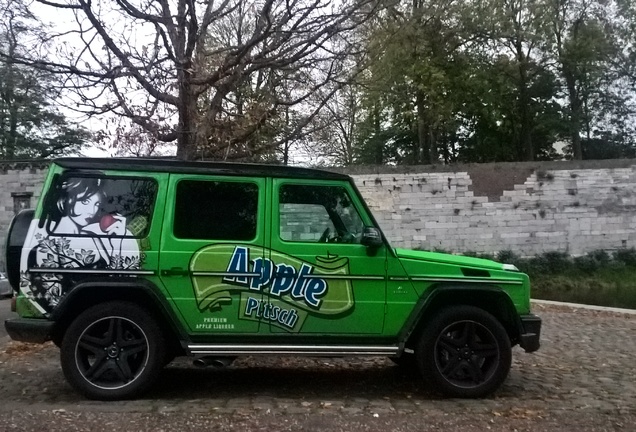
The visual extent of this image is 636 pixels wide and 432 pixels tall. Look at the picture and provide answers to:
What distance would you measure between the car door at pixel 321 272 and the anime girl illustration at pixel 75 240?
123cm

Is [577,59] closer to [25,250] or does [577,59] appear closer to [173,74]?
[173,74]

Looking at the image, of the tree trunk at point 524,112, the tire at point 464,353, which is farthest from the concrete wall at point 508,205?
the tire at point 464,353

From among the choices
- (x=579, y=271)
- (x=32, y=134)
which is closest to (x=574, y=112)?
(x=579, y=271)

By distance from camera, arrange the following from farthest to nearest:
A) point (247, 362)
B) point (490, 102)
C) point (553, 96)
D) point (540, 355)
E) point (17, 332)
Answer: point (553, 96)
point (490, 102)
point (540, 355)
point (247, 362)
point (17, 332)

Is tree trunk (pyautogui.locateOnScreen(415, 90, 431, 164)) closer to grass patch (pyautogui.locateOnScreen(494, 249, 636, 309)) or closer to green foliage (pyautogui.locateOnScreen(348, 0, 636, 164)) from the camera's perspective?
green foliage (pyautogui.locateOnScreen(348, 0, 636, 164))

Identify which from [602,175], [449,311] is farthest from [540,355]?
[602,175]

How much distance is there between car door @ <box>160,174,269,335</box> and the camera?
595 cm

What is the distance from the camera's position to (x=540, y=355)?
874 cm

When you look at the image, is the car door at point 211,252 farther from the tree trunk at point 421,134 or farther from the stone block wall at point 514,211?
the tree trunk at point 421,134

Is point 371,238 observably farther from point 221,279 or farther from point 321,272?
point 221,279

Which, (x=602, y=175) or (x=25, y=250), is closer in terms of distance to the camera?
(x=25, y=250)

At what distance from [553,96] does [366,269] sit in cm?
2906

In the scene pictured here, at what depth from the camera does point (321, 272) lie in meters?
6.07

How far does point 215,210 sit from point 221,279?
0.63m
